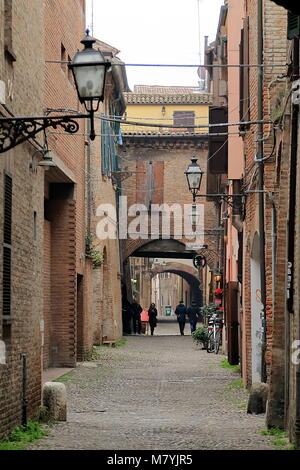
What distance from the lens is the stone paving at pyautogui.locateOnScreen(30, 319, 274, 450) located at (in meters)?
12.7

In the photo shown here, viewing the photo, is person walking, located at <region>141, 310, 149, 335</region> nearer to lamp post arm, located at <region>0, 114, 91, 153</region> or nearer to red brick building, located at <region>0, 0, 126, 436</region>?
red brick building, located at <region>0, 0, 126, 436</region>

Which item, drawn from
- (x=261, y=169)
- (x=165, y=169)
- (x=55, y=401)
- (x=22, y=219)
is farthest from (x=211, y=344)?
(x=22, y=219)

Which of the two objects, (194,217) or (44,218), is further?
(194,217)

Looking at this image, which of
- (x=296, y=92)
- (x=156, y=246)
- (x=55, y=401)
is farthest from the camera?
(x=156, y=246)

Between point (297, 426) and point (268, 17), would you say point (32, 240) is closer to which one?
point (297, 426)

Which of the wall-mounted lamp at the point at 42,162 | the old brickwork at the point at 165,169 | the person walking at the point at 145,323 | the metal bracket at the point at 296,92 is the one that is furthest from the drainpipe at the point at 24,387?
the person walking at the point at 145,323

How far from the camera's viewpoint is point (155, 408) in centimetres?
1745

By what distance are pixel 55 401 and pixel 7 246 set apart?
3386mm

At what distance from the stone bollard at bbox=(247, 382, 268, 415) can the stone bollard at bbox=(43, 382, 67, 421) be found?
2.79 metres

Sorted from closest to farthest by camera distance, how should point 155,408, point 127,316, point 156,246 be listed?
point 155,408 < point 156,246 < point 127,316

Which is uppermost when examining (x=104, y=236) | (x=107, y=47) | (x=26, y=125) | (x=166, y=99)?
(x=107, y=47)

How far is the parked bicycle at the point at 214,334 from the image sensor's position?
1326 inches

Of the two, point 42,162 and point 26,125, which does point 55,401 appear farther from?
point 26,125

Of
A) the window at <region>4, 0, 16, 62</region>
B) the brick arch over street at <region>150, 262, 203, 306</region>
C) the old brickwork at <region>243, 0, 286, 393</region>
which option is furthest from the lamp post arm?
the brick arch over street at <region>150, 262, 203, 306</region>
